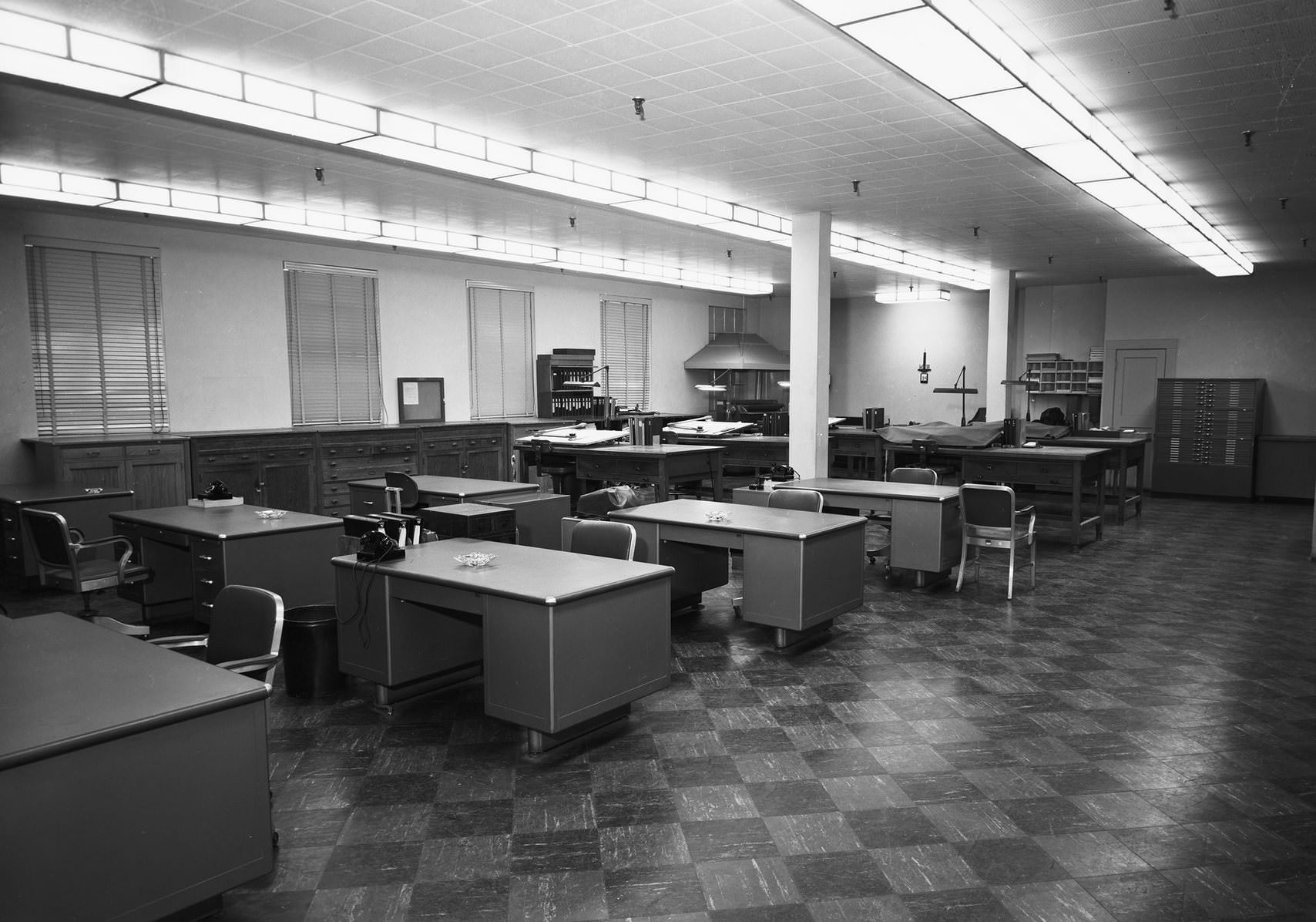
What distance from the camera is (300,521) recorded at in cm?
586

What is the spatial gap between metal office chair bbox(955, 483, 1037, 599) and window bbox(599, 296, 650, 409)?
8386 mm

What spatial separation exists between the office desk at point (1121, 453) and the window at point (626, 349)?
6944 mm

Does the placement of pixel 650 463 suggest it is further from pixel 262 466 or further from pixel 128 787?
pixel 128 787

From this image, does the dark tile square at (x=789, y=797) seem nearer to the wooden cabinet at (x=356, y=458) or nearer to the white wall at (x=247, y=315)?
the wooden cabinet at (x=356, y=458)

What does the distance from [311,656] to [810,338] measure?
6.06 meters

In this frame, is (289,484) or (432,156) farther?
(289,484)

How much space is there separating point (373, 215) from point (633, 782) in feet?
24.9

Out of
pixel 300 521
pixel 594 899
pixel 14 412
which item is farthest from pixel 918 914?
pixel 14 412

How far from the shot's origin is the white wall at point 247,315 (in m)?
8.55

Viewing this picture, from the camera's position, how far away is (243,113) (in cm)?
539

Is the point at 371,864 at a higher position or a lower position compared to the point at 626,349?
lower

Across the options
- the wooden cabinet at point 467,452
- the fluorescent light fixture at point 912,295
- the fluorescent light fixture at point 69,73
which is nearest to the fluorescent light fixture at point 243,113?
the fluorescent light fixture at point 69,73

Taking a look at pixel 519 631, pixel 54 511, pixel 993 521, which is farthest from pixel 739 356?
pixel 519 631

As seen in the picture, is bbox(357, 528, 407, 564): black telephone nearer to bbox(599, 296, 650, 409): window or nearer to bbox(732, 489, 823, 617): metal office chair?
bbox(732, 489, 823, 617): metal office chair
